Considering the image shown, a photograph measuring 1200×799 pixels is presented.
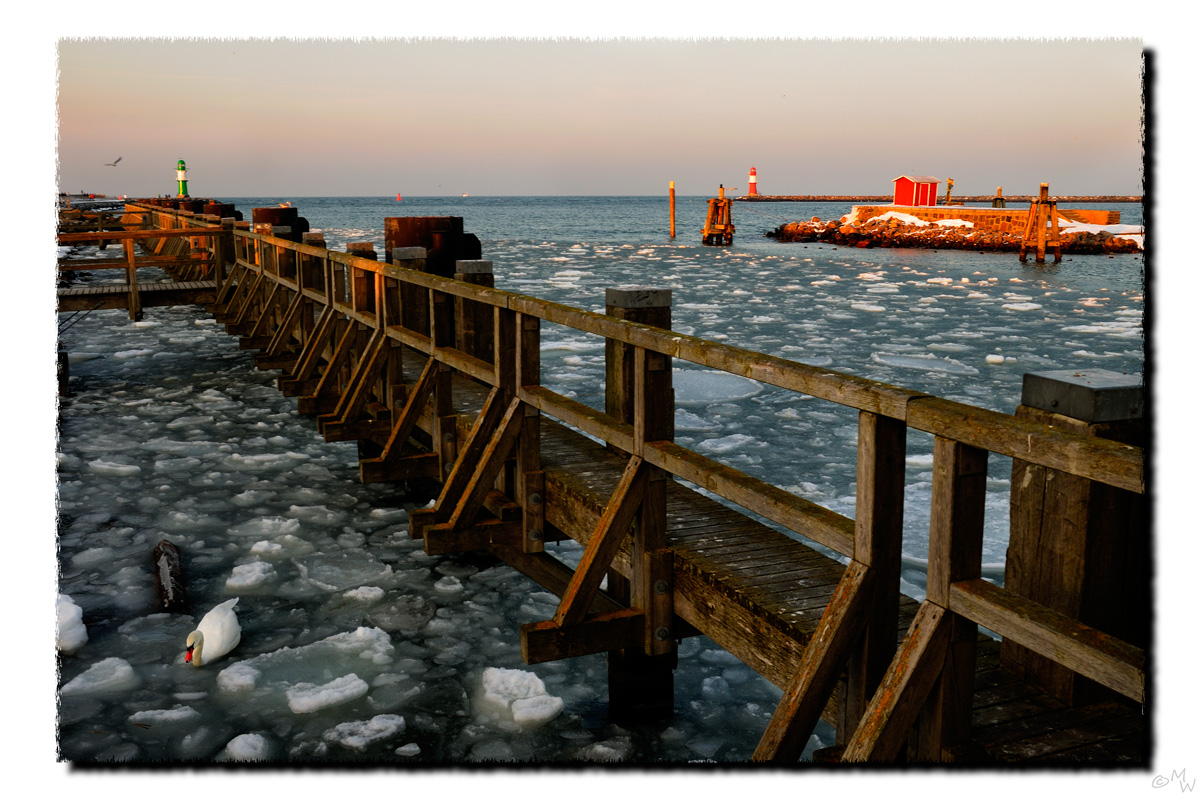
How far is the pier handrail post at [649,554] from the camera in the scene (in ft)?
12.7

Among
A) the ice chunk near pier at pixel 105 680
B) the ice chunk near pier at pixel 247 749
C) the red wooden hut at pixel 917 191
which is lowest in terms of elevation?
the ice chunk near pier at pixel 247 749

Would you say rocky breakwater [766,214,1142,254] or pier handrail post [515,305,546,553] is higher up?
rocky breakwater [766,214,1142,254]

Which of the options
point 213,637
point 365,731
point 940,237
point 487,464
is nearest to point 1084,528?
point 365,731

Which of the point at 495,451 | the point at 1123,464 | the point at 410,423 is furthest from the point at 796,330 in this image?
the point at 1123,464

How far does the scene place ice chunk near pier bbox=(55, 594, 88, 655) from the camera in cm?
489

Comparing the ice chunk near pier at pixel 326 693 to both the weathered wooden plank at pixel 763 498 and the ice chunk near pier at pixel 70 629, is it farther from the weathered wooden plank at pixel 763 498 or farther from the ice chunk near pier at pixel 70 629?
the weathered wooden plank at pixel 763 498

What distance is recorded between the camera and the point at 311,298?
10.7 meters

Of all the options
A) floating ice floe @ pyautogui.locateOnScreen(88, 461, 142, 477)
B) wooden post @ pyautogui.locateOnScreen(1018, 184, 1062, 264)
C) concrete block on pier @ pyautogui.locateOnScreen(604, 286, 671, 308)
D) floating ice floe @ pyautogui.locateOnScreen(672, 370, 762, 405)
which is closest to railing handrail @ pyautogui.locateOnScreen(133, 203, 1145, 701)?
concrete block on pier @ pyautogui.locateOnScreen(604, 286, 671, 308)

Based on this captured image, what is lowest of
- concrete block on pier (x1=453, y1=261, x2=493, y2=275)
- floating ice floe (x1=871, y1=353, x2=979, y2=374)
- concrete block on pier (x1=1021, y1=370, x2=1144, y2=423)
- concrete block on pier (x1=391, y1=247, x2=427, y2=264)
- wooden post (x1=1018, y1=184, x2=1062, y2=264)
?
floating ice floe (x1=871, y1=353, x2=979, y2=374)

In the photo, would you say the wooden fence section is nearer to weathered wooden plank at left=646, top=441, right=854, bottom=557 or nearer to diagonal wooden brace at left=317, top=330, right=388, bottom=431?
diagonal wooden brace at left=317, top=330, right=388, bottom=431

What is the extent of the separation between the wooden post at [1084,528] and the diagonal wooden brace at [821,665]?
0.46 metres

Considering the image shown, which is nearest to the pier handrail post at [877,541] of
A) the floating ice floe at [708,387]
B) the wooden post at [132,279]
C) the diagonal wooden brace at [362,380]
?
the diagonal wooden brace at [362,380]

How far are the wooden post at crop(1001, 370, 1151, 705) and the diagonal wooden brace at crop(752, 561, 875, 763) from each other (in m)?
0.46

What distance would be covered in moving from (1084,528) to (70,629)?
4.58 metres
